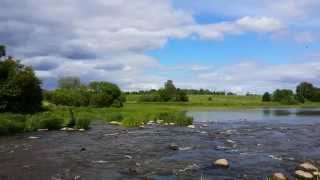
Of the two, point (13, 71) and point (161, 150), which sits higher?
point (13, 71)

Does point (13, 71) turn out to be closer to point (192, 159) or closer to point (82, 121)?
point (82, 121)

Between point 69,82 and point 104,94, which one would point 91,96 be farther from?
point 69,82

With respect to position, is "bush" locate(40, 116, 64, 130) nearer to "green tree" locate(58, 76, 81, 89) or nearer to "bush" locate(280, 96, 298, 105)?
"green tree" locate(58, 76, 81, 89)

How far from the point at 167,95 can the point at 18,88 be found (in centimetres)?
11207

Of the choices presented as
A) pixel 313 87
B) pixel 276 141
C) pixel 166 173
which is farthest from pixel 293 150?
pixel 313 87

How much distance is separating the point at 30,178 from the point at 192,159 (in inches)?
407

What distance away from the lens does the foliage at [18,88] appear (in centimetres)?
6881

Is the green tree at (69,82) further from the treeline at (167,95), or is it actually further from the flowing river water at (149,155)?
the flowing river water at (149,155)

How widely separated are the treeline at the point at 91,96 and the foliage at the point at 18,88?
127ft

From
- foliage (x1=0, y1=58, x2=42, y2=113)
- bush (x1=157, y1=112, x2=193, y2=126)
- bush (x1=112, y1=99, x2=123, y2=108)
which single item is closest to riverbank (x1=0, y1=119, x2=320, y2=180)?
bush (x1=157, y1=112, x2=193, y2=126)

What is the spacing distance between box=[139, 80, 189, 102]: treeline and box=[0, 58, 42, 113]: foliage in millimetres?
97926

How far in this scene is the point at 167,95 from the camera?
590ft

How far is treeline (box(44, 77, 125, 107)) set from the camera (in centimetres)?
11606

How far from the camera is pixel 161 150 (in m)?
34.5
